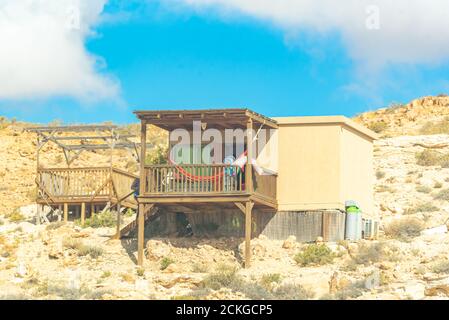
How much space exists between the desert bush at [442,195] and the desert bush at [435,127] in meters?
11.2

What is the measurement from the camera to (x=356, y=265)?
3259 cm

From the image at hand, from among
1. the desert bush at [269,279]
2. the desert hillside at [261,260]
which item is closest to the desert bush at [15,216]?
the desert hillside at [261,260]

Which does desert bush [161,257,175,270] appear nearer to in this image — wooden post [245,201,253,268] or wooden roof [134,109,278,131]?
wooden post [245,201,253,268]

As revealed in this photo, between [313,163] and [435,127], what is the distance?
15345 millimetres

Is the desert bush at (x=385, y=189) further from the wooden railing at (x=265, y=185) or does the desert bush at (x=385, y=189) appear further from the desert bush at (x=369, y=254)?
the desert bush at (x=369, y=254)

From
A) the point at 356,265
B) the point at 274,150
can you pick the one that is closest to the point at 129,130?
the point at 274,150

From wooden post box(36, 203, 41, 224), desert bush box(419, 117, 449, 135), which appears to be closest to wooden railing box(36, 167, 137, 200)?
wooden post box(36, 203, 41, 224)

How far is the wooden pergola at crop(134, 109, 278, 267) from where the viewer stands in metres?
34.4

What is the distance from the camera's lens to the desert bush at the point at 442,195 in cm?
3756

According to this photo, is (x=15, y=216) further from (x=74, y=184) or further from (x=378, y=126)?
(x=378, y=126)

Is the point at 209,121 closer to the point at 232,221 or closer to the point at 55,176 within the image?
the point at 232,221

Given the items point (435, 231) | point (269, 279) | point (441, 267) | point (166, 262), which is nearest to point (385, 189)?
point (435, 231)

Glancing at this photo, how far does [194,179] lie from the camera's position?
3500 cm
